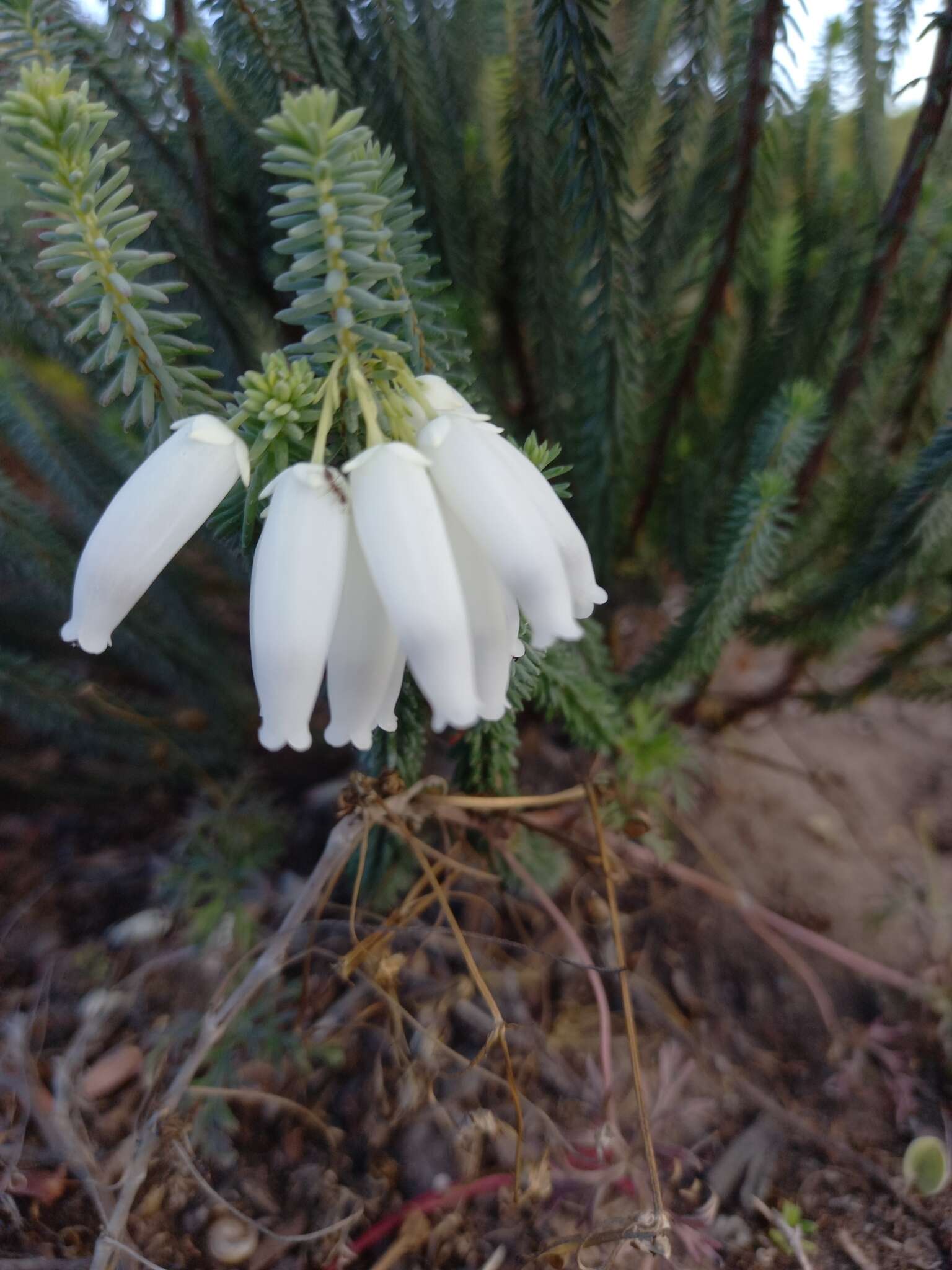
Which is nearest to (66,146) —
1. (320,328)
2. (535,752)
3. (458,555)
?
(320,328)

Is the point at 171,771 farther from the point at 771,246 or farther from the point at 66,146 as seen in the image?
the point at 771,246

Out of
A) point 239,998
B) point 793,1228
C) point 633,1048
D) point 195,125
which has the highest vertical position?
point 195,125

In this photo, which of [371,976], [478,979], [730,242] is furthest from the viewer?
[730,242]

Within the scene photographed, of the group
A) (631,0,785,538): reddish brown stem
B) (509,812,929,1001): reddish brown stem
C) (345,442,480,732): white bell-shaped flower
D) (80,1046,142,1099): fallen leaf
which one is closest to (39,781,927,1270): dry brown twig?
(80,1046,142,1099): fallen leaf

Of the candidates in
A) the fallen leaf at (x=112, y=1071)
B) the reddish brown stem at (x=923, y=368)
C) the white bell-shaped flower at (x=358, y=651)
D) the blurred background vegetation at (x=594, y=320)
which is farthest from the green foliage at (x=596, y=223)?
the fallen leaf at (x=112, y=1071)

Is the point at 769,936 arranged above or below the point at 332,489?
below

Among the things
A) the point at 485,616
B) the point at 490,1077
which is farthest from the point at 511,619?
the point at 490,1077

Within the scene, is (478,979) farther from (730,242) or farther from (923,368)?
(923,368)
